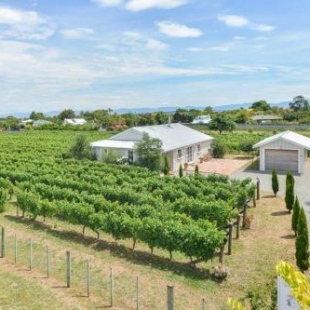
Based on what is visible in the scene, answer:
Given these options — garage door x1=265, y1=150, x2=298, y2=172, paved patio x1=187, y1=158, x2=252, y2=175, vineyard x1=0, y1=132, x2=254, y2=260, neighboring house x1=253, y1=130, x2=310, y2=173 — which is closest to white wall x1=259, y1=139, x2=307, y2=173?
neighboring house x1=253, y1=130, x2=310, y2=173

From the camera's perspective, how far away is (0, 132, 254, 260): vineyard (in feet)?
50.3

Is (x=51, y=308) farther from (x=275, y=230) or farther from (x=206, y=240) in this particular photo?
(x=275, y=230)

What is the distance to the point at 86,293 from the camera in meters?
12.8

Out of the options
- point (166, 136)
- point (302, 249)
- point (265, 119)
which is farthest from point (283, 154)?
point (265, 119)

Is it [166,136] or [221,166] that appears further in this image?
[166,136]

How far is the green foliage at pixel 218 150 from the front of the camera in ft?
151

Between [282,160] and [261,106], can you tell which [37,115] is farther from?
[282,160]

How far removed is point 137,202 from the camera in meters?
21.3

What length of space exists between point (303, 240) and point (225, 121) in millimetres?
54059

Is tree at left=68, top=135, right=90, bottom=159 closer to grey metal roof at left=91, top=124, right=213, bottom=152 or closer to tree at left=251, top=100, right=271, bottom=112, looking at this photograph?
grey metal roof at left=91, top=124, right=213, bottom=152

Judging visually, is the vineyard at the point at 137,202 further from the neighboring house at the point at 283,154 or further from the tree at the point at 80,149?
the neighboring house at the point at 283,154

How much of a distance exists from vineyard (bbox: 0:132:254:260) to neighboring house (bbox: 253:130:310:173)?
11.6 meters

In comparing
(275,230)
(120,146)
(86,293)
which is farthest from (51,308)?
(120,146)

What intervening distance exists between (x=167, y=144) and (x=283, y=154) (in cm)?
1071
